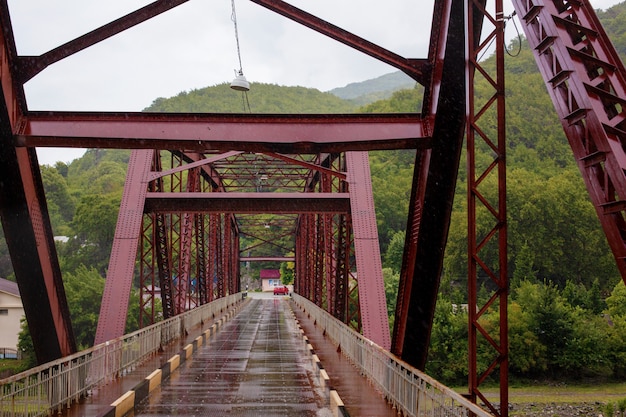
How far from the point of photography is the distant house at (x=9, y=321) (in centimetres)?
4968

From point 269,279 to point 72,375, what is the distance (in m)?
107

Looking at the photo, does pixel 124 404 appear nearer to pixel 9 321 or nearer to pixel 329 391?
pixel 329 391

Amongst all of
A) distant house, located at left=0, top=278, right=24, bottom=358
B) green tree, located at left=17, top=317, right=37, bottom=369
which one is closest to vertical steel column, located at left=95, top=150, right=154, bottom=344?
green tree, located at left=17, top=317, right=37, bottom=369

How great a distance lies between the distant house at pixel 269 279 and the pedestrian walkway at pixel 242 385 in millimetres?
92985

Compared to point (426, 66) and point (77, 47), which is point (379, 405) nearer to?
point (426, 66)

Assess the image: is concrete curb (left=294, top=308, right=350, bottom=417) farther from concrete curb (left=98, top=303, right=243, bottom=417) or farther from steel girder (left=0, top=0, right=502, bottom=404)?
concrete curb (left=98, top=303, right=243, bottom=417)

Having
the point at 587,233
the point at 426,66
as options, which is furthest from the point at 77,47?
the point at 587,233

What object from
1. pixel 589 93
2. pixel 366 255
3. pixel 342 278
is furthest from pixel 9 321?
pixel 589 93

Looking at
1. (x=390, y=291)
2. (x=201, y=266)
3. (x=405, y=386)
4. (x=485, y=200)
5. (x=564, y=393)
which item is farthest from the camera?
(x=390, y=291)

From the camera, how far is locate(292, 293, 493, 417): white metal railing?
6742 millimetres

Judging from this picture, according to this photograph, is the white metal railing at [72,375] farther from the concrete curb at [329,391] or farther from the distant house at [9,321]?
the distant house at [9,321]

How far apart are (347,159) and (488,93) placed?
7416 cm

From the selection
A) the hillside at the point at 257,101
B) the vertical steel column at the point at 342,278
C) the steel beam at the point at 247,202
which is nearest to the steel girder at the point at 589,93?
the steel beam at the point at 247,202

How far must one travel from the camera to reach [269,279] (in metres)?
117
